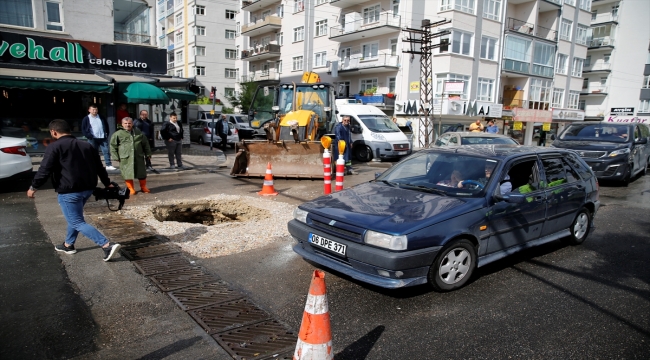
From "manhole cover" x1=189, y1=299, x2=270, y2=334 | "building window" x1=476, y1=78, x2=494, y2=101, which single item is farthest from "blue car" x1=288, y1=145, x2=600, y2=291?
"building window" x1=476, y1=78, x2=494, y2=101

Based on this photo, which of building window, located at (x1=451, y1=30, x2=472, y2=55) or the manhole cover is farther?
building window, located at (x1=451, y1=30, x2=472, y2=55)

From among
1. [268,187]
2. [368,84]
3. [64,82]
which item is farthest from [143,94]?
[368,84]

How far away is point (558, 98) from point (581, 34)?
23.9 ft

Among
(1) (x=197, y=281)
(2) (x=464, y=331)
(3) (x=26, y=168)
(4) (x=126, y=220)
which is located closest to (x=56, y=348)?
(1) (x=197, y=281)

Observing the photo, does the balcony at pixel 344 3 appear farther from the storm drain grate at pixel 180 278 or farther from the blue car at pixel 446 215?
the storm drain grate at pixel 180 278

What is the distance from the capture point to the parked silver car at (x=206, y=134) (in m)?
22.3

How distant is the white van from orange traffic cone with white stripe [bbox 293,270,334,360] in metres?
13.3

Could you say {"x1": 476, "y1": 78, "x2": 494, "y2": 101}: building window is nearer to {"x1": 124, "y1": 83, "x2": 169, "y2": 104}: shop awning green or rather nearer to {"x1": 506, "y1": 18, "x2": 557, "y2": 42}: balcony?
{"x1": 506, "y1": 18, "x2": 557, "y2": 42}: balcony

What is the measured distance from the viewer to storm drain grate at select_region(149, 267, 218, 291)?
4.53 metres

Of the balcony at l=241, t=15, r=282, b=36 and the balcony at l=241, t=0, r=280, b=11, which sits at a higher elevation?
the balcony at l=241, t=0, r=280, b=11

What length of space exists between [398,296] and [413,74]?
30.8 meters

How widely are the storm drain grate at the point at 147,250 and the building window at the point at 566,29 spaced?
4466cm

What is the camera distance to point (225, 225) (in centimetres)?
700

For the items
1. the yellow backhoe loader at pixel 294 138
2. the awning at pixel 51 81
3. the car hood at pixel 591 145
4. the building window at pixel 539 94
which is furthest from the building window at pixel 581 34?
the awning at pixel 51 81
